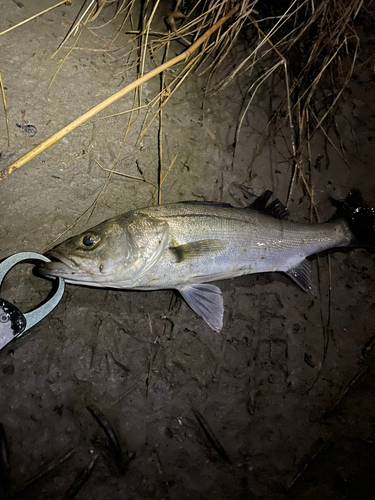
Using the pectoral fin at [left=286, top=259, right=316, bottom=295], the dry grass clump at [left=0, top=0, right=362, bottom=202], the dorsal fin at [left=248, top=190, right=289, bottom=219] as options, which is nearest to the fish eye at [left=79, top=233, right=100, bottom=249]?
the dry grass clump at [left=0, top=0, right=362, bottom=202]

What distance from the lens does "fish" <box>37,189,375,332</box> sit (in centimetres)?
284

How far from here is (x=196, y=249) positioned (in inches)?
118

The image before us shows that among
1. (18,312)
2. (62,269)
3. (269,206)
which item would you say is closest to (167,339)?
(62,269)

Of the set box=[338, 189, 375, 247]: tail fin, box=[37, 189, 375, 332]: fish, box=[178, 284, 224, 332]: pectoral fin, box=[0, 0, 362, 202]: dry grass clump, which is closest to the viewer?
box=[37, 189, 375, 332]: fish

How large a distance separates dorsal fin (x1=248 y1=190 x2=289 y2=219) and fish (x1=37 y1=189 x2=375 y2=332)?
1 cm

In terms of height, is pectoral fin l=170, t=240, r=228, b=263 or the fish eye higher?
the fish eye

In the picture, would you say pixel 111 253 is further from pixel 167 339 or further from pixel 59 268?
pixel 167 339

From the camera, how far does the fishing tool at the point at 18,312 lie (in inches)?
106

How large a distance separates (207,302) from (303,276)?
1077 millimetres

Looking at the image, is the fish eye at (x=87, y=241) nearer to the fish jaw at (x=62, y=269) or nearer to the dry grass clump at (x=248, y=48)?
the fish jaw at (x=62, y=269)

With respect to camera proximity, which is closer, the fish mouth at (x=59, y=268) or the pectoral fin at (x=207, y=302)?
the fish mouth at (x=59, y=268)

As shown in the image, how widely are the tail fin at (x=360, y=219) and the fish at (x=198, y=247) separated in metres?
A: 0.01

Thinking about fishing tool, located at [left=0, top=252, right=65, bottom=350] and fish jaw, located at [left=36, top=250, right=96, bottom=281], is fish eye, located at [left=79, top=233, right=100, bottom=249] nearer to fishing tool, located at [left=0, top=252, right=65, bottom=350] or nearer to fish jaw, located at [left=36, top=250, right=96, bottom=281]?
fish jaw, located at [left=36, top=250, right=96, bottom=281]

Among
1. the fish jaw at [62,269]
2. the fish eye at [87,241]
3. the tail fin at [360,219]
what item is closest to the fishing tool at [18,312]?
the fish jaw at [62,269]
